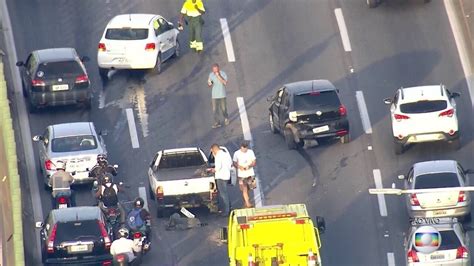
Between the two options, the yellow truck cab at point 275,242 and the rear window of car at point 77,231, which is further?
the rear window of car at point 77,231

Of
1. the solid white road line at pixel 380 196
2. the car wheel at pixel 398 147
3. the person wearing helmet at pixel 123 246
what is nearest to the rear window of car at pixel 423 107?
the car wheel at pixel 398 147

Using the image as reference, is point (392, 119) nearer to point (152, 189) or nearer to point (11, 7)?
point (152, 189)

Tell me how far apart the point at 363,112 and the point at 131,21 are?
24.1 feet

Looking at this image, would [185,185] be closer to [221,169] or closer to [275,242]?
[221,169]

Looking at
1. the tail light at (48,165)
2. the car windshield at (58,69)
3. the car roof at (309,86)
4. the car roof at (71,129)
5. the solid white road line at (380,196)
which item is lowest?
the solid white road line at (380,196)

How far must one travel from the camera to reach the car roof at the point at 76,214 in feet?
142

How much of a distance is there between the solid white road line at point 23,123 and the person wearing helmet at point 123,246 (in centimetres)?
265

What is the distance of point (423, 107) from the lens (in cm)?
4916

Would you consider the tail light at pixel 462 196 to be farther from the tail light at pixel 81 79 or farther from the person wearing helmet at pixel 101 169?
the tail light at pixel 81 79

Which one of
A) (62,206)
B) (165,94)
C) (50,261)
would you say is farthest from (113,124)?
(50,261)

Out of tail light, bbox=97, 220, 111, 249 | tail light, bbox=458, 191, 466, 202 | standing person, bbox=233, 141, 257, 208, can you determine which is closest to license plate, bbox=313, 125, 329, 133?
standing person, bbox=233, 141, 257, 208

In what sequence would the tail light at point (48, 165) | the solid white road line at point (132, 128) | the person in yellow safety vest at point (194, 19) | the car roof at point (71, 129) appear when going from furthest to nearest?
the person in yellow safety vest at point (194, 19), the solid white road line at point (132, 128), the car roof at point (71, 129), the tail light at point (48, 165)

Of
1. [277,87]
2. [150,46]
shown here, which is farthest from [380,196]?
A: [150,46]

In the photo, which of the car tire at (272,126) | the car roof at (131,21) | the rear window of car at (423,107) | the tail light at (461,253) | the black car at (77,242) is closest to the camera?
the tail light at (461,253)
